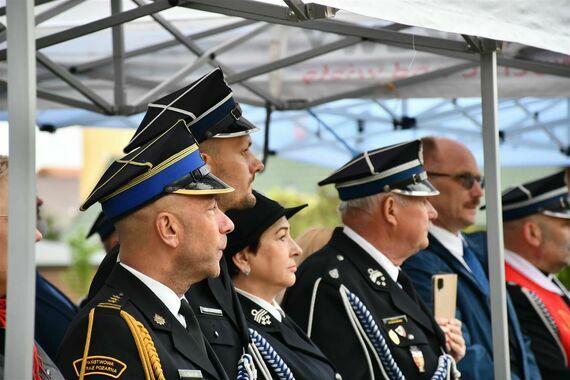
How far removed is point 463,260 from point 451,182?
53 cm

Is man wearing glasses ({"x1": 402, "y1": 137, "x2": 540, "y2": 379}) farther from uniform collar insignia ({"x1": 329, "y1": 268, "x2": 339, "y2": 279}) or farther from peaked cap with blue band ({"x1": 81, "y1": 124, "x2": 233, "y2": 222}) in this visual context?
peaked cap with blue band ({"x1": 81, "y1": 124, "x2": 233, "y2": 222})

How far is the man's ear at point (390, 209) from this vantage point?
4941 millimetres

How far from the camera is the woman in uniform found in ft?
13.6

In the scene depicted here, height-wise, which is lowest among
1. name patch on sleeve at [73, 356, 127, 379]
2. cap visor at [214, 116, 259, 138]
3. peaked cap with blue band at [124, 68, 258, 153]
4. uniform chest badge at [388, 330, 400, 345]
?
uniform chest badge at [388, 330, 400, 345]

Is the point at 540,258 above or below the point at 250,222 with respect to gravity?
below

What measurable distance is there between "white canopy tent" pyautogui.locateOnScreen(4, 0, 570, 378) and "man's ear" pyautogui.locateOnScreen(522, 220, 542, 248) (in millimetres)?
860

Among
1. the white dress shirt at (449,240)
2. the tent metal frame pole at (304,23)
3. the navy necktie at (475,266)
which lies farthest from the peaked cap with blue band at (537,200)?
the tent metal frame pole at (304,23)

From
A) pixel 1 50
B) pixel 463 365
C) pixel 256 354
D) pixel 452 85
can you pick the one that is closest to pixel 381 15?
pixel 256 354

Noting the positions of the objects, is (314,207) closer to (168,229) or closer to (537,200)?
(537,200)

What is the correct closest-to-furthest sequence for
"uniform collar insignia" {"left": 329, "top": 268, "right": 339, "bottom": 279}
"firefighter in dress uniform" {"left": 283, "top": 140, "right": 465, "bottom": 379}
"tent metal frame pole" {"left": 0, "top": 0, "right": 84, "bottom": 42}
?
"firefighter in dress uniform" {"left": 283, "top": 140, "right": 465, "bottom": 379}
"uniform collar insignia" {"left": 329, "top": 268, "right": 339, "bottom": 279}
"tent metal frame pole" {"left": 0, "top": 0, "right": 84, "bottom": 42}

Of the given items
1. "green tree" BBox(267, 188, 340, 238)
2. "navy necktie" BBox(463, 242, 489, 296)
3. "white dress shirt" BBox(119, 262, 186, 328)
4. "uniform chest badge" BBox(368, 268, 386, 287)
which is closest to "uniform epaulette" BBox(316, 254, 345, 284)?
"uniform chest badge" BBox(368, 268, 386, 287)

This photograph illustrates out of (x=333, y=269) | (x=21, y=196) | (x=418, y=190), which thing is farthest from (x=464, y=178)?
(x=21, y=196)

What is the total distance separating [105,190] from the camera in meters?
3.30

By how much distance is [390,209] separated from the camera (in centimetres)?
499
